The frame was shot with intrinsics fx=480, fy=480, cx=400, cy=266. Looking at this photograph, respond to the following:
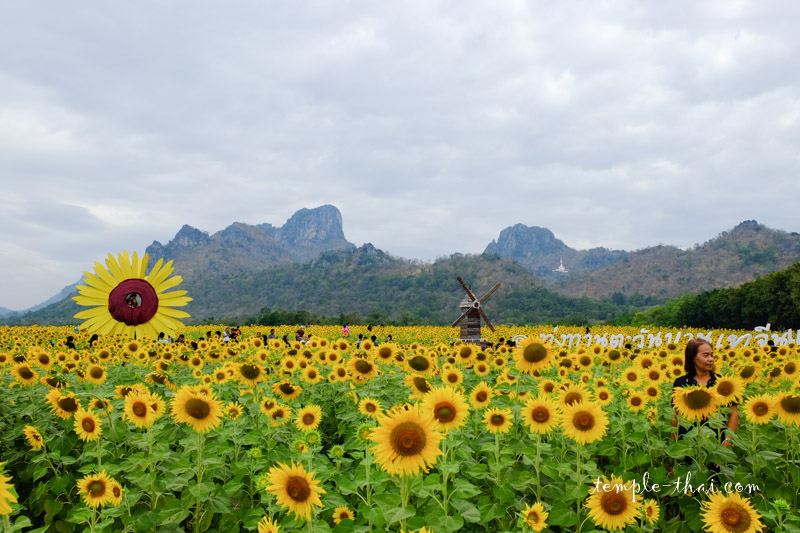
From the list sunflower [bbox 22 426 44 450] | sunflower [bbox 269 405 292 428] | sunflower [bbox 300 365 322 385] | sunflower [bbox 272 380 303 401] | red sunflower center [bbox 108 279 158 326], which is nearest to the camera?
sunflower [bbox 22 426 44 450]

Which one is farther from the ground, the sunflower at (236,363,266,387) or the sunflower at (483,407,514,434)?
the sunflower at (236,363,266,387)

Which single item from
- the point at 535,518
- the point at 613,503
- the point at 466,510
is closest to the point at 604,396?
the point at 613,503

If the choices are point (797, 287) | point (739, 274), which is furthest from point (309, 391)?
point (739, 274)

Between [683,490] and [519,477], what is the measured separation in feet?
5.37

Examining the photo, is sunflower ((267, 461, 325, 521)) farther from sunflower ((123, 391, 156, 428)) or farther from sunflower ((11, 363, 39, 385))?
sunflower ((11, 363, 39, 385))

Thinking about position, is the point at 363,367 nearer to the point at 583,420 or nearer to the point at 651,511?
the point at 583,420

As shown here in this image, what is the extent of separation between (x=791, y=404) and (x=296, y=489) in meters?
4.21

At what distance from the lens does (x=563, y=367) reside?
6555mm

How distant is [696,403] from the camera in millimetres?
4105

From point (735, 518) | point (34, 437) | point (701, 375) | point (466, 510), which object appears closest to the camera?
point (735, 518)

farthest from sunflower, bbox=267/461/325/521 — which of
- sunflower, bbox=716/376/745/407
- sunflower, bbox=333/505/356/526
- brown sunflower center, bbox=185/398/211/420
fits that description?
sunflower, bbox=716/376/745/407

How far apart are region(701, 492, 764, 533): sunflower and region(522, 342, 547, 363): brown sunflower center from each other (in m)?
2.13

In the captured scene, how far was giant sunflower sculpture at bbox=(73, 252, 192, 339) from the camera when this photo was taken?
601 cm

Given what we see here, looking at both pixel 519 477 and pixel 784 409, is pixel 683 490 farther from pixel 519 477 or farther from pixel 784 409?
pixel 519 477
